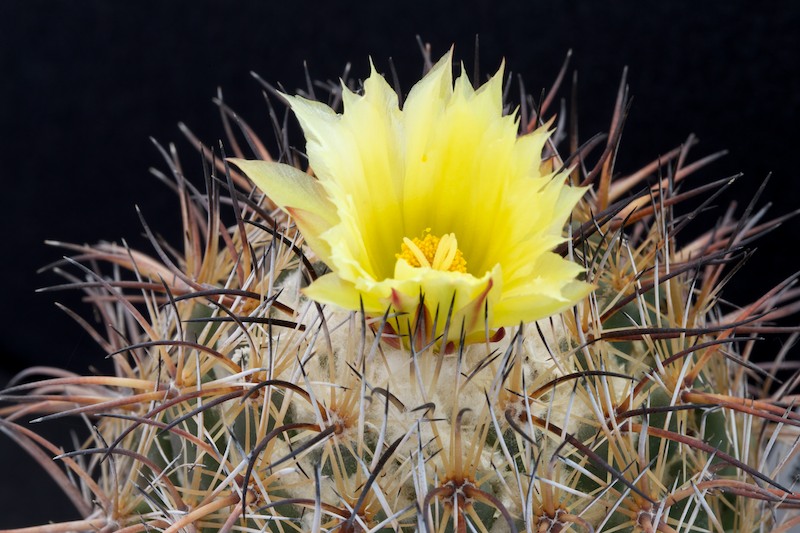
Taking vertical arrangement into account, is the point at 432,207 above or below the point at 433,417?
above

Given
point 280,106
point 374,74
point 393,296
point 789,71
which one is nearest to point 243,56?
point 280,106

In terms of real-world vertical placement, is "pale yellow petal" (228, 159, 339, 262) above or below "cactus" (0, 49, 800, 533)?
above

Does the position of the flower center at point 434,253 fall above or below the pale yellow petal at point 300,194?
below

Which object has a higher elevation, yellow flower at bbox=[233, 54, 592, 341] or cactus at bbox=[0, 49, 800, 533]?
yellow flower at bbox=[233, 54, 592, 341]

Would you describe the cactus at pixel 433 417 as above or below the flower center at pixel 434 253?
below

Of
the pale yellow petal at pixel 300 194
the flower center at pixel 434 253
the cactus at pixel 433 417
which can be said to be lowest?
the cactus at pixel 433 417

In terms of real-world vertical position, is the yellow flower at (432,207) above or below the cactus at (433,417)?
above

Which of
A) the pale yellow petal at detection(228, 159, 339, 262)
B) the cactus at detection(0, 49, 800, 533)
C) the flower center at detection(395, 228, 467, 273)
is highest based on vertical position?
the pale yellow petal at detection(228, 159, 339, 262)
